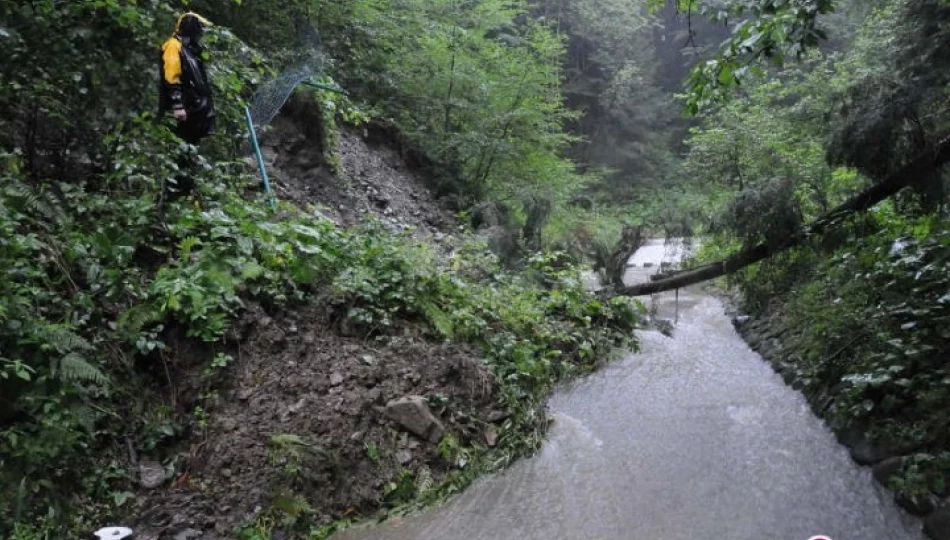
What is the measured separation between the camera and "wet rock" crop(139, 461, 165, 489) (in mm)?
3727

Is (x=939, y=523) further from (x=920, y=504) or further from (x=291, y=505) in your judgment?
(x=291, y=505)

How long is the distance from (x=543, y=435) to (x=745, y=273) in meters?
6.27

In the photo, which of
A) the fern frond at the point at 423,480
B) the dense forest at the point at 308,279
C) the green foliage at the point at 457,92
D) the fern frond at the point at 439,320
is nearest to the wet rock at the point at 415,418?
the dense forest at the point at 308,279

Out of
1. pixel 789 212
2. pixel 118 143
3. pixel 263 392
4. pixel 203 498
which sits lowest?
pixel 203 498

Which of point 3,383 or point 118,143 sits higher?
point 118,143

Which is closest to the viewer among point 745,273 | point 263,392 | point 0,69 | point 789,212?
point 263,392

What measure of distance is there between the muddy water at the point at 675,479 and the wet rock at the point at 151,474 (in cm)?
119

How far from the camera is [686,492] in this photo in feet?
14.6

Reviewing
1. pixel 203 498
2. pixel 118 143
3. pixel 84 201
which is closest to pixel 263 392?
pixel 203 498

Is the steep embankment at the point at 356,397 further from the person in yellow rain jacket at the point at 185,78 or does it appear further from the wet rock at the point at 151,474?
the person in yellow rain jacket at the point at 185,78

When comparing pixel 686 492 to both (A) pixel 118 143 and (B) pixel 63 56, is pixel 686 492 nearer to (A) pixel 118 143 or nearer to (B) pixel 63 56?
(A) pixel 118 143

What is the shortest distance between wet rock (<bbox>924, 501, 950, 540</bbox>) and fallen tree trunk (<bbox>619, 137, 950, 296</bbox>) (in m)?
3.47

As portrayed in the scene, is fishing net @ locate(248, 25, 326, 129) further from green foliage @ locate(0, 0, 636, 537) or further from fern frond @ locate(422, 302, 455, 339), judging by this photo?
fern frond @ locate(422, 302, 455, 339)

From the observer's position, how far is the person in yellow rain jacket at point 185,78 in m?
5.35
